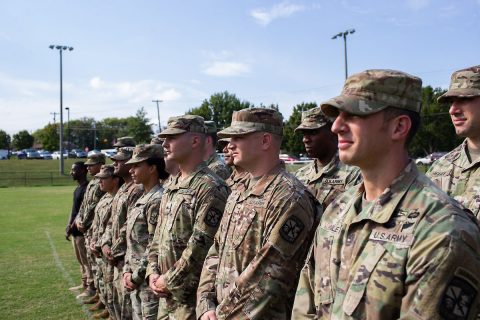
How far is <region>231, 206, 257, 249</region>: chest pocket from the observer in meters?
3.29

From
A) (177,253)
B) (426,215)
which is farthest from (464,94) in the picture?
(177,253)

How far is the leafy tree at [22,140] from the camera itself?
113 meters

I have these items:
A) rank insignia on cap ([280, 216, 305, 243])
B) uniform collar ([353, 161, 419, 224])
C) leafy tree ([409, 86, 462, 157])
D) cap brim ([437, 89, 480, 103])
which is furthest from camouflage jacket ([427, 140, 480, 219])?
leafy tree ([409, 86, 462, 157])

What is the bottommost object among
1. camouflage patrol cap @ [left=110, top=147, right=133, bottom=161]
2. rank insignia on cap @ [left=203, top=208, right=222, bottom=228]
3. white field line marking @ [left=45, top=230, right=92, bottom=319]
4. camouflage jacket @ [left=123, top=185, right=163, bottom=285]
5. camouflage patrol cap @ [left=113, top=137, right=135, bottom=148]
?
white field line marking @ [left=45, top=230, right=92, bottom=319]

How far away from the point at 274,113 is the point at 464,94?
61.4 inches

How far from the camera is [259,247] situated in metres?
3.22

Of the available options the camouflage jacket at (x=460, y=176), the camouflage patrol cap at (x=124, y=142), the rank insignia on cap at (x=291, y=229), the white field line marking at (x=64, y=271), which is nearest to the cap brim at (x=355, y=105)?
the rank insignia on cap at (x=291, y=229)

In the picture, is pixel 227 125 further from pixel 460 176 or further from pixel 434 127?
pixel 460 176

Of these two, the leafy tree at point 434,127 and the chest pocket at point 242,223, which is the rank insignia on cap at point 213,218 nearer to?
the chest pocket at point 242,223

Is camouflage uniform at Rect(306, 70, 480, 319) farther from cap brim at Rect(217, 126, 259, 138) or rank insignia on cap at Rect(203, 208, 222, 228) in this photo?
rank insignia on cap at Rect(203, 208, 222, 228)

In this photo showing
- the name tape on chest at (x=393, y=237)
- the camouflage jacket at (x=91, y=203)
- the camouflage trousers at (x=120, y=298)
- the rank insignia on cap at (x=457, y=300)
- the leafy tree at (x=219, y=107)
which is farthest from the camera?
the leafy tree at (x=219, y=107)

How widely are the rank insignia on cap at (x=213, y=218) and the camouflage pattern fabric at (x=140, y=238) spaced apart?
1.16 meters

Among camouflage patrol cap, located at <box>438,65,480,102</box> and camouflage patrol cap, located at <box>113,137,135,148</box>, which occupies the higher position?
camouflage patrol cap, located at <box>438,65,480,102</box>

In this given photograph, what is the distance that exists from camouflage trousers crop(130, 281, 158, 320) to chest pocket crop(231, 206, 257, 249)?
6.23 feet
